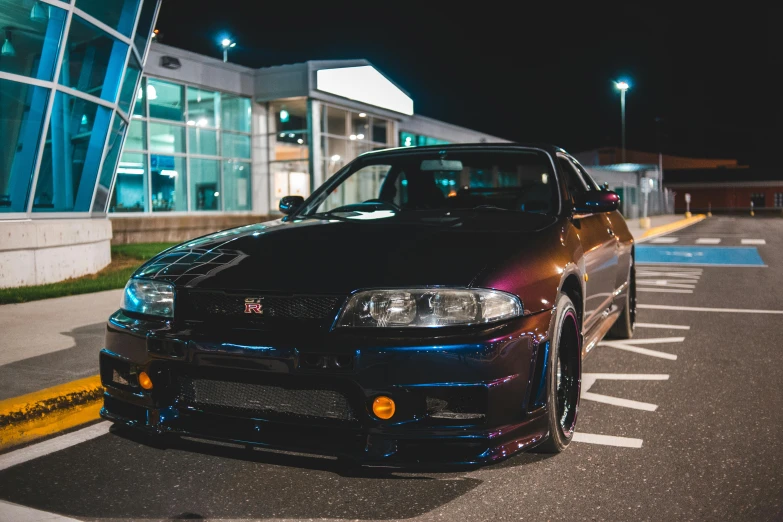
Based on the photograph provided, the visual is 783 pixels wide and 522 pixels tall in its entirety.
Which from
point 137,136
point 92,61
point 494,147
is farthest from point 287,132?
point 494,147

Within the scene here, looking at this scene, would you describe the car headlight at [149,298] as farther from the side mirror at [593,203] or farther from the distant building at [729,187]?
the distant building at [729,187]

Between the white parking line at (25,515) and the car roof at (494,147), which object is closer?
the white parking line at (25,515)

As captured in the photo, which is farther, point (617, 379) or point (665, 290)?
point (665, 290)

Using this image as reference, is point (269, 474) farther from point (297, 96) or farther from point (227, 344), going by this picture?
point (297, 96)

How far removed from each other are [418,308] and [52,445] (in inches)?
88.2

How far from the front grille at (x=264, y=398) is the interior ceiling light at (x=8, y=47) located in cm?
822

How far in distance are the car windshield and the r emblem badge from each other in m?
1.25

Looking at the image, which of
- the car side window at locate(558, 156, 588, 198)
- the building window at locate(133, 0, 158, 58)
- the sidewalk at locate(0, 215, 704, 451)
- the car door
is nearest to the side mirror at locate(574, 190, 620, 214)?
the car door

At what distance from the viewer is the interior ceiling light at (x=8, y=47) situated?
9.48 m

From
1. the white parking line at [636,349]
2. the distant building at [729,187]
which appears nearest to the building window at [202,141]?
the white parking line at [636,349]

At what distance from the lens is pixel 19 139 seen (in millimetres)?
9875

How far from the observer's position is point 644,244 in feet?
74.1

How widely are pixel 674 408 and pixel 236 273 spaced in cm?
284

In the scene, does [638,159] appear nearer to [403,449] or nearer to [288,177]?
[288,177]
